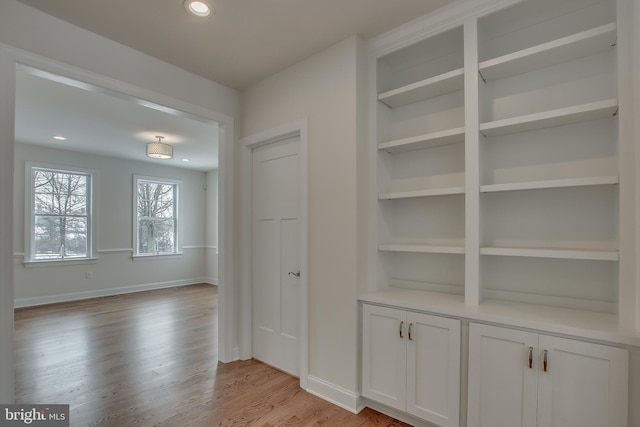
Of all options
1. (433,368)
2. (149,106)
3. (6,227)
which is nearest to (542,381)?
(433,368)

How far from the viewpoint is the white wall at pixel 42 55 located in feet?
6.31

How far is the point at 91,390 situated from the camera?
2658mm

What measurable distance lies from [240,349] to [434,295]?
6.81 ft

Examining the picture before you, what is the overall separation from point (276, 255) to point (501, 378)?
2014 mm

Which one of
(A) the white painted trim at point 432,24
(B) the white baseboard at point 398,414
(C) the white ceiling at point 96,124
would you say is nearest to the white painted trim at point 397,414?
(B) the white baseboard at point 398,414

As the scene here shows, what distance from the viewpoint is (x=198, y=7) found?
6.79ft

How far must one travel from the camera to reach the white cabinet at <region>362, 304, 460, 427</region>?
1.96 meters

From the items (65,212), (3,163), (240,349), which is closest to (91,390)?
(240,349)

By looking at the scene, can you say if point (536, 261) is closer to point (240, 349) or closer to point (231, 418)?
point (231, 418)

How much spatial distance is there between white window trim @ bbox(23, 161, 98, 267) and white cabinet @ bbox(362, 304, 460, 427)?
614 centimetres

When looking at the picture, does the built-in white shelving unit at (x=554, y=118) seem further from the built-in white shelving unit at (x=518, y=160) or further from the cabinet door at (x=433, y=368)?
the cabinet door at (x=433, y=368)

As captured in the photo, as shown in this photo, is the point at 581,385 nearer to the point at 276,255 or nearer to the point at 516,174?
the point at 516,174

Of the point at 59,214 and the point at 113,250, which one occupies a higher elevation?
the point at 59,214
